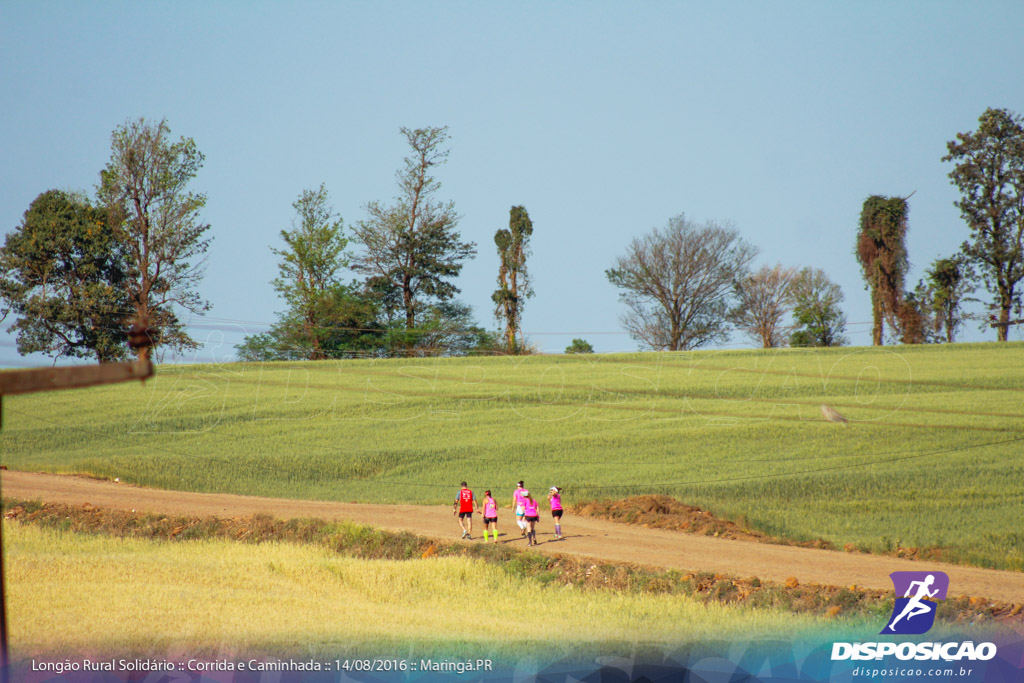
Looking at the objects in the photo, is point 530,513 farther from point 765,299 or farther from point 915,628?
point 765,299

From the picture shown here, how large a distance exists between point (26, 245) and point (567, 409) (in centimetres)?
3678

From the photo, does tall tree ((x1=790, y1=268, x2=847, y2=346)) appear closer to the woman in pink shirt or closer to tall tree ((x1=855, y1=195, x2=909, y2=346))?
tall tree ((x1=855, y1=195, x2=909, y2=346))

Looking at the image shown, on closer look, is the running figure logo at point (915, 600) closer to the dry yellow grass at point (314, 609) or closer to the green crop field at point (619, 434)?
the dry yellow grass at point (314, 609)

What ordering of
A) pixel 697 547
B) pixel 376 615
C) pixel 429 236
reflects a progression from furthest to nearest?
1. pixel 429 236
2. pixel 697 547
3. pixel 376 615

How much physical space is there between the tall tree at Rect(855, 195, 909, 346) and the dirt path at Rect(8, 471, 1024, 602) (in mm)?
40195

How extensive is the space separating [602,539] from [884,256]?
141 feet

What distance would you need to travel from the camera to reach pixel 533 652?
11.5 metres

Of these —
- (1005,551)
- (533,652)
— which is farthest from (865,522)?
(533,652)

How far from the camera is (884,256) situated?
57094 millimetres

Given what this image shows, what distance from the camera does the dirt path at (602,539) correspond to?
17.2 metres

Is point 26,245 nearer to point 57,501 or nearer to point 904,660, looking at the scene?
point 57,501

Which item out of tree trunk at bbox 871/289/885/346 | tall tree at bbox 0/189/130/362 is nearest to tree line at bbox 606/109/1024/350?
tree trunk at bbox 871/289/885/346

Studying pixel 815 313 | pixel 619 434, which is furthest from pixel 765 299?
pixel 619 434

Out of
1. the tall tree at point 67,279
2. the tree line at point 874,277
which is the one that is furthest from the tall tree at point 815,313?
the tall tree at point 67,279
